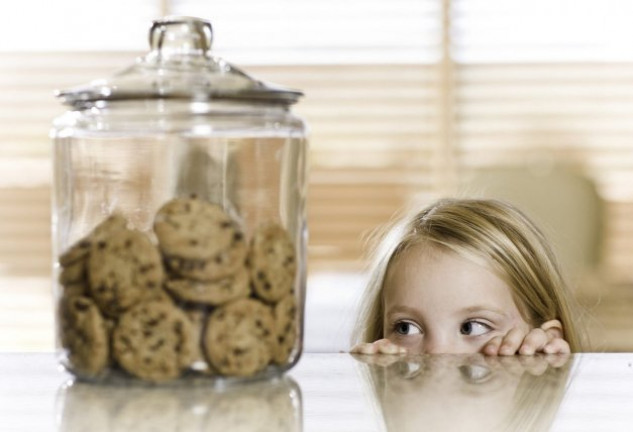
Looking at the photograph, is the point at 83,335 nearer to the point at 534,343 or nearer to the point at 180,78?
the point at 180,78

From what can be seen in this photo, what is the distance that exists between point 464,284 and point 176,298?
799 millimetres

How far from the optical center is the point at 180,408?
563 millimetres

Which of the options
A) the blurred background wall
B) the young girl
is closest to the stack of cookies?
the young girl

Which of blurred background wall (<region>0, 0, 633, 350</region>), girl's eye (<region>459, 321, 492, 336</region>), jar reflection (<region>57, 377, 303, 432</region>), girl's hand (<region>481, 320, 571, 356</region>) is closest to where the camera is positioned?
jar reflection (<region>57, 377, 303, 432</region>)

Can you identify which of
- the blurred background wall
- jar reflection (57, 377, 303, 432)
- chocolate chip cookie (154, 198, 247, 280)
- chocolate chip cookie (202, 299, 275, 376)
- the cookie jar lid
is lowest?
the blurred background wall

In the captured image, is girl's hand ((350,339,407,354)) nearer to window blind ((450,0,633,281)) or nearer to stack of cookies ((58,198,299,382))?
stack of cookies ((58,198,299,382))

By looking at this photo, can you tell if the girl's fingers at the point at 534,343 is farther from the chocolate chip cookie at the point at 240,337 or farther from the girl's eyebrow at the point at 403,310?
the chocolate chip cookie at the point at 240,337

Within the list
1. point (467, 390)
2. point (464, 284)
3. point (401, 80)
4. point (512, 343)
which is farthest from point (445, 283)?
point (401, 80)

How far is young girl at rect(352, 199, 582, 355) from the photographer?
1305mm

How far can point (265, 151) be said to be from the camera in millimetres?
674

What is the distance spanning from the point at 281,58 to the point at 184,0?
1.28ft

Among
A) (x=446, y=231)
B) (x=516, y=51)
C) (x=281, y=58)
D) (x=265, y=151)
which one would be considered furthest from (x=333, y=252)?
(x=265, y=151)

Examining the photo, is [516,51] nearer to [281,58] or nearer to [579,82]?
[579,82]

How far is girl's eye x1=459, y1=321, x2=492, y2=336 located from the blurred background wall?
8.66 ft
